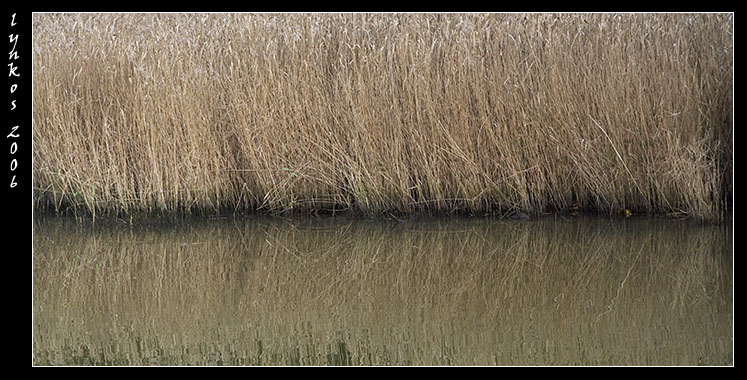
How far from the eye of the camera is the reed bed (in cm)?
499

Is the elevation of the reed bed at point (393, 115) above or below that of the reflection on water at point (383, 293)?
above

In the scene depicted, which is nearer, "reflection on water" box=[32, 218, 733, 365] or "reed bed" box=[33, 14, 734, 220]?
"reflection on water" box=[32, 218, 733, 365]

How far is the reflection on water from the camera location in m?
3.13

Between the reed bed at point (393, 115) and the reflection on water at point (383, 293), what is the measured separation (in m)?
0.22

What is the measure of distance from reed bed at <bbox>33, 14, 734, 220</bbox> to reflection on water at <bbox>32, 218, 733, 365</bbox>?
22cm

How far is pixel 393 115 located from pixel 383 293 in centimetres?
161

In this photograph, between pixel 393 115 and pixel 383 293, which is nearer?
pixel 383 293

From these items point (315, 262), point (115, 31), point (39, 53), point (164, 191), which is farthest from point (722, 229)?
point (39, 53)

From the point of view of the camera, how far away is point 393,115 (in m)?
5.12

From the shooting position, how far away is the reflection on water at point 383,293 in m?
3.13

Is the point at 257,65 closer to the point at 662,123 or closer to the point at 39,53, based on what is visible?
the point at 39,53

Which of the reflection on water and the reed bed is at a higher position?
the reed bed

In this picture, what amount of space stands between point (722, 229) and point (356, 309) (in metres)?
2.30

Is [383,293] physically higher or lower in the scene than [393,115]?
lower
